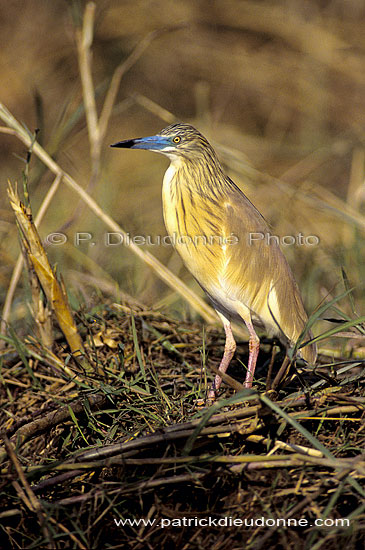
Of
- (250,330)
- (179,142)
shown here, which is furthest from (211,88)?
(250,330)

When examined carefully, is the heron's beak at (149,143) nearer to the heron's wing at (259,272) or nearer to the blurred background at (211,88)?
the heron's wing at (259,272)

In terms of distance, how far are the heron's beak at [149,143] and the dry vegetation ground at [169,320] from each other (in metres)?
0.41

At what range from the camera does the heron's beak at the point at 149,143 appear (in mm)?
2602

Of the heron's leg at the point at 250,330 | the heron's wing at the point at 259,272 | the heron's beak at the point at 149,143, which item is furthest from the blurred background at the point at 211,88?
the heron's leg at the point at 250,330

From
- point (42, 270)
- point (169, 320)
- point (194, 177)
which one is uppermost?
point (194, 177)

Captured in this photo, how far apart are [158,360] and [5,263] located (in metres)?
1.63

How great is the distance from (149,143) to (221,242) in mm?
512

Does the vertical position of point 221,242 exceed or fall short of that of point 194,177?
it falls short

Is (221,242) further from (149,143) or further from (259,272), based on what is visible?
(149,143)

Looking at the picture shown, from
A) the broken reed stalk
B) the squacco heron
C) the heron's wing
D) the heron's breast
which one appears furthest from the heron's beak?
the broken reed stalk

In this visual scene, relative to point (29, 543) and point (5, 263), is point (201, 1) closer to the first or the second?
point (5, 263)

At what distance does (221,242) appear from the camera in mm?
2600

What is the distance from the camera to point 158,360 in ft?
9.11

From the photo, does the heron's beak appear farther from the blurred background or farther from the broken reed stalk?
the blurred background
